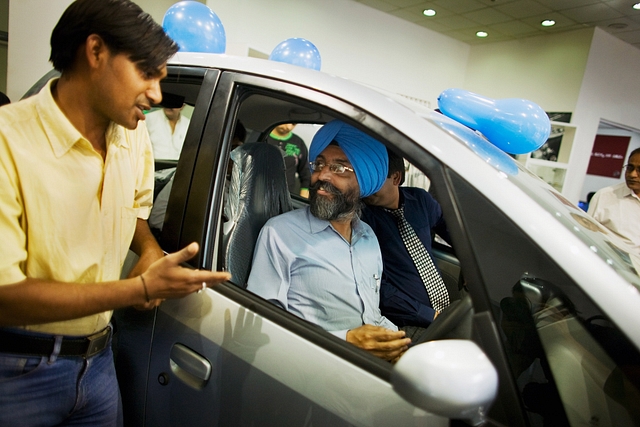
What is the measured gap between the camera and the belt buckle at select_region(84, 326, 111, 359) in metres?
1.01

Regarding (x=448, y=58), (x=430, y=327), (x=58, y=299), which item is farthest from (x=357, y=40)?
(x=58, y=299)

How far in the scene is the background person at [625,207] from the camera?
128 inches

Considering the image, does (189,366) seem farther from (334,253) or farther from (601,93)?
(601,93)

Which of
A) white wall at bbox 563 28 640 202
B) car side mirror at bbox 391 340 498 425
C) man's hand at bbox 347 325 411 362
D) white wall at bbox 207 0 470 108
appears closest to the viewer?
car side mirror at bbox 391 340 498 425

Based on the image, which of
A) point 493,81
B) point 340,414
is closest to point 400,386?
point 340,414

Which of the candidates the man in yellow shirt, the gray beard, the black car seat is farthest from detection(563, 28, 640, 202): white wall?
the man in yellow shirt

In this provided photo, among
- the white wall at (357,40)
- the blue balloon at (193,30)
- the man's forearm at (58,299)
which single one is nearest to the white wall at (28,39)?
the white wall at (357,40)

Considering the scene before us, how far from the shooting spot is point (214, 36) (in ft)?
5.97

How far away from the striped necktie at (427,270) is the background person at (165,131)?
240 cm

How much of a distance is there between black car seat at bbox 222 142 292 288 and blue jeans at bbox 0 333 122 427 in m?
0.48

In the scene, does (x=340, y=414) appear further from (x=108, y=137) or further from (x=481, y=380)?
(x=108, y=137)

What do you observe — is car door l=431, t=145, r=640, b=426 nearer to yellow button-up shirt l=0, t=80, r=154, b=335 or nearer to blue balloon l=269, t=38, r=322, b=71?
yellow button-up shirt l=0, t=80, r=154, b=335

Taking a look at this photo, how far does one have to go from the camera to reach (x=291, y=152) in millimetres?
4430

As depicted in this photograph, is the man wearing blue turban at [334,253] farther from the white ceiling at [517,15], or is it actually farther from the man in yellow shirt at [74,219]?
the white ceiling at [517,15]
